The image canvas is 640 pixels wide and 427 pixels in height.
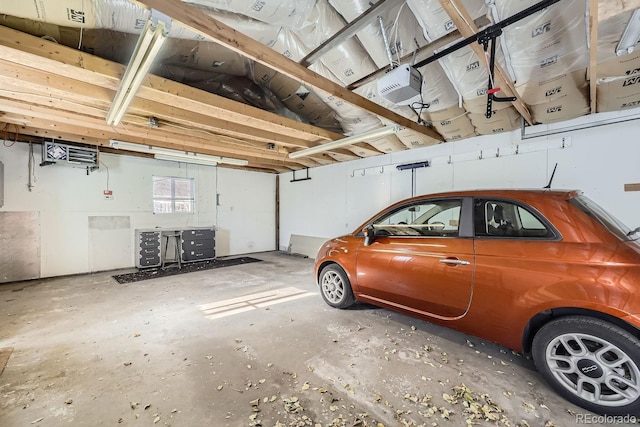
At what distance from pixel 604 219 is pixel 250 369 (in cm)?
270

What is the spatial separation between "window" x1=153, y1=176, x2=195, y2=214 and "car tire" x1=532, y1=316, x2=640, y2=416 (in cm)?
685

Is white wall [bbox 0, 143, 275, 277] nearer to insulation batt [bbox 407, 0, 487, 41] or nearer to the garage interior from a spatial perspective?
the garage interior

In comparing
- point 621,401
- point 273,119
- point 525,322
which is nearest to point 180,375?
point 525,322

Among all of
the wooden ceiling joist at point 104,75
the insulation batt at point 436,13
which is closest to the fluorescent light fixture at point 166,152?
the wooden ceiling joist at point 104,75

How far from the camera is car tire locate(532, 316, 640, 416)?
4.69ft

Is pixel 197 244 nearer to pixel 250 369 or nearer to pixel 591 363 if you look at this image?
pixel 250 369

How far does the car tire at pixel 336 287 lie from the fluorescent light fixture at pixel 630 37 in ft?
10.4

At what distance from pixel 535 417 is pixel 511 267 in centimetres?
87

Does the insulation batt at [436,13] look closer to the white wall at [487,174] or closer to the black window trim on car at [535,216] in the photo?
the black window trim on car at [535,216]

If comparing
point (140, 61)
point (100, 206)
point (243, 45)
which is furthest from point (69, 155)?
point (243, 45)

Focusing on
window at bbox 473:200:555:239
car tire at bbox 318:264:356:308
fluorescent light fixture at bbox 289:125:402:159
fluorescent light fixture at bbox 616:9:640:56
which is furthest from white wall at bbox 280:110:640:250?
car tire at bbox 318:264:356:308

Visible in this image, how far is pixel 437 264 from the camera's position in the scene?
214 centimetres

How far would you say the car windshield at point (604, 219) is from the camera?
1624 mm

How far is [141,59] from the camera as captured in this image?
6.60 feet
